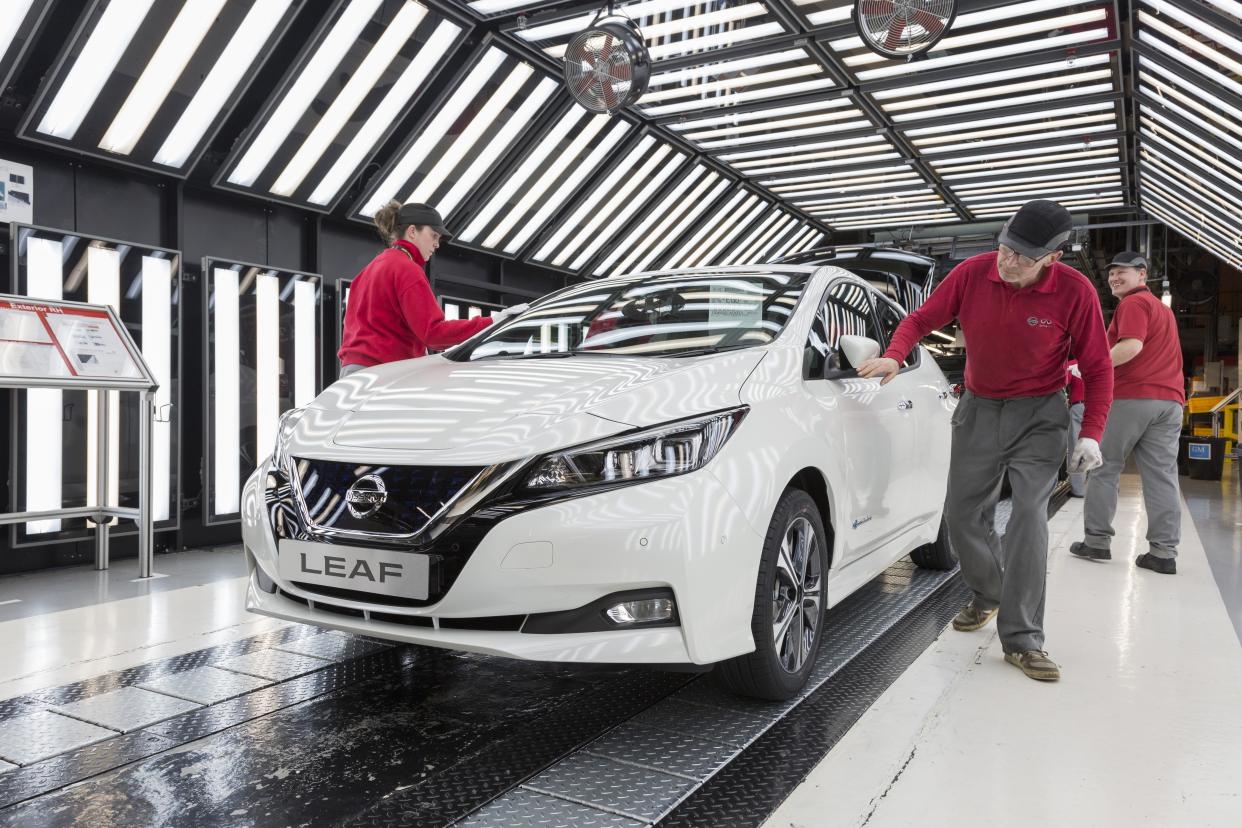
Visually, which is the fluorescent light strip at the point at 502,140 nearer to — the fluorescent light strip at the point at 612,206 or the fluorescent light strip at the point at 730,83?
the fluorescent light strip at the point at 730,83

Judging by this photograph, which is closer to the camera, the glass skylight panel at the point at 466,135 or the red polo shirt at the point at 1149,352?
the red polo shirt at the point at 1149,352

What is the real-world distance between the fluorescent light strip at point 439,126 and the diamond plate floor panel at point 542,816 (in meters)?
5.95

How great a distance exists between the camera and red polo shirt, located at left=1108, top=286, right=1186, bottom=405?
16.1 ft

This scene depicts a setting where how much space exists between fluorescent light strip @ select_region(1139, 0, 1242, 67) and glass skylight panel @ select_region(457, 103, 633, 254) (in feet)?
14.8

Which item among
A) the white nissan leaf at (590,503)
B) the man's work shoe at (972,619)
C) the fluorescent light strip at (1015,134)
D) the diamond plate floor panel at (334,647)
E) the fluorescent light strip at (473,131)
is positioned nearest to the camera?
the white nissan leaf at (590,503)

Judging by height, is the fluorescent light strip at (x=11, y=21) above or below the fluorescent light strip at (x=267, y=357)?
above

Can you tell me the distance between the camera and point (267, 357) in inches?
257

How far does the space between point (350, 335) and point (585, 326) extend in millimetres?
1274

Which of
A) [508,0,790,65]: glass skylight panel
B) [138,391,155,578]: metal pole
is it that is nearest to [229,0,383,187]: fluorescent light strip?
[508,0,790,65]: glass skylight panel

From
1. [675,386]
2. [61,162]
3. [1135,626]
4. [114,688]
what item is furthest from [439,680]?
[61,162]

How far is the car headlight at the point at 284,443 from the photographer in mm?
2462

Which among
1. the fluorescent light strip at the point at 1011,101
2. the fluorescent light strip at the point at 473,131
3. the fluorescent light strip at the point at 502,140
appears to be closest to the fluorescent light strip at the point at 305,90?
the fluorescent light strip at the point at 473,131

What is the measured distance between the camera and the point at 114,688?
2902 millimetres

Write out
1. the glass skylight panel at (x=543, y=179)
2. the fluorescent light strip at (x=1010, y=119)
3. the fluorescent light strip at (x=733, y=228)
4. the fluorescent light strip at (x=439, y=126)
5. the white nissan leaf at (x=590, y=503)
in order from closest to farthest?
the white nissan leaf at (x=590, y=503), the fluorescent light strip at (x=439, y=126), the glass skylight panel at (x=543, y=179), the fluorescent light strip at (x=1010, y=119), the fluorescent light strip at (x=733, y=228)
